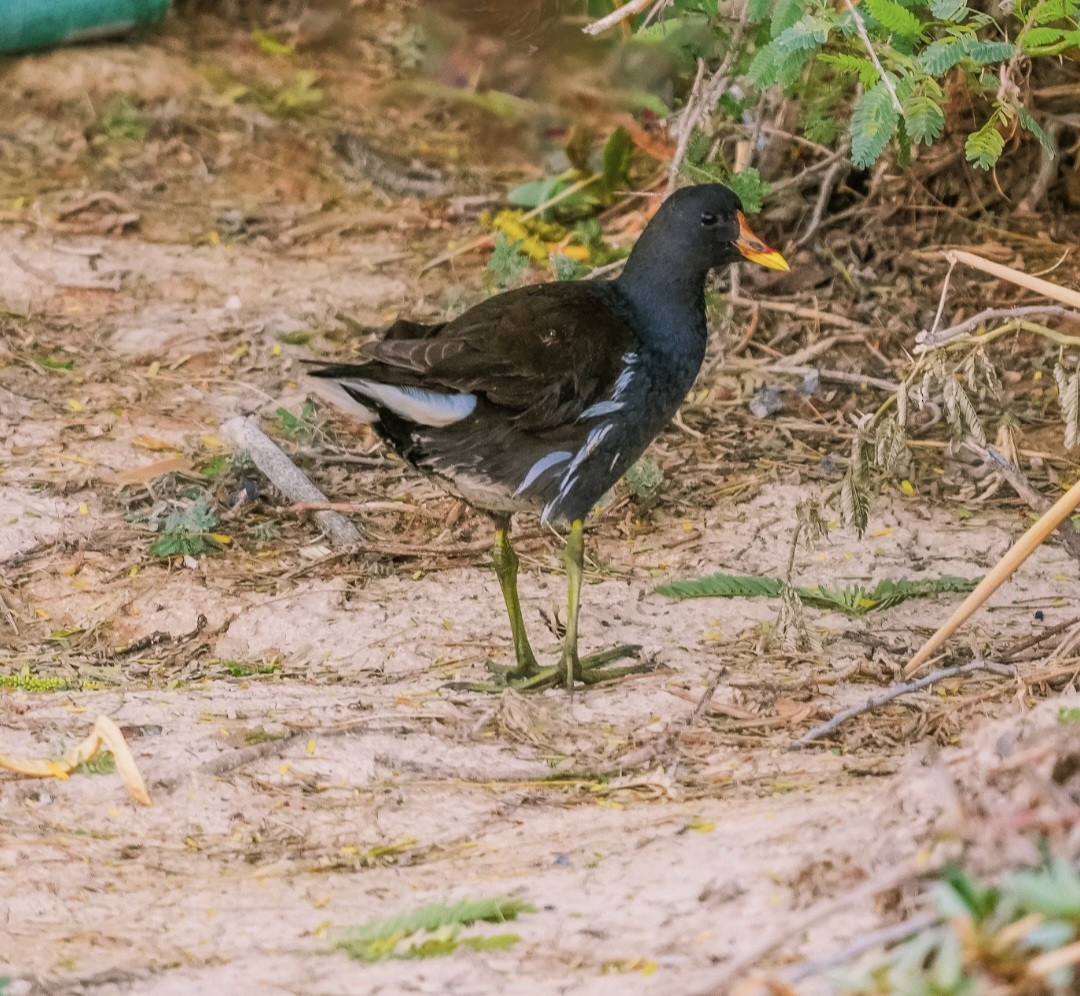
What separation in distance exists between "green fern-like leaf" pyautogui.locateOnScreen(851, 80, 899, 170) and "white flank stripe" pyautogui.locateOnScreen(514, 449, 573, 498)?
41.2 inches

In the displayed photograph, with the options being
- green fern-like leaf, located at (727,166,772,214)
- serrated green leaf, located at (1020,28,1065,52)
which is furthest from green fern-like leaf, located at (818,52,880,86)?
green fern-like leaf, located at (727,166,772,214)

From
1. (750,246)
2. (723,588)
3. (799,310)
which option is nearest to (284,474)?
(723,588)

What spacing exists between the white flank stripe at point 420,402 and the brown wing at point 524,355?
2cm

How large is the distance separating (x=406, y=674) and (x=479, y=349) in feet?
2.77

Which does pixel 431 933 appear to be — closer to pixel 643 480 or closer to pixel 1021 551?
pixel 1021 551

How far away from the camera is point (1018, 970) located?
171cm

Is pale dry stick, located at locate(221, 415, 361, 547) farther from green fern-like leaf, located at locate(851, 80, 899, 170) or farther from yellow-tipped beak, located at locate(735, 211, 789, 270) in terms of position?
green fern-like leaf, located at locate(851, 80, 899, 170)

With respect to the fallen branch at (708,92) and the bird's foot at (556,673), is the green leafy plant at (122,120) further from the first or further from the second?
the bird's foot at (556,673)

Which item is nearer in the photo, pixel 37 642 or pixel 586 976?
pixel 586 976

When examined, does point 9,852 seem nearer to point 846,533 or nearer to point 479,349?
point 479,349

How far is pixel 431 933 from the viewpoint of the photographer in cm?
244

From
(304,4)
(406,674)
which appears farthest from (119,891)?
(304,4)

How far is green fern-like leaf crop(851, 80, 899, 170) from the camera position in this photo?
3521 mm

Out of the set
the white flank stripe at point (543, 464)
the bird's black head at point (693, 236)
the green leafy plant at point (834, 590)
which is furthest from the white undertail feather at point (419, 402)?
the green leafy plant at point (834, 590)
